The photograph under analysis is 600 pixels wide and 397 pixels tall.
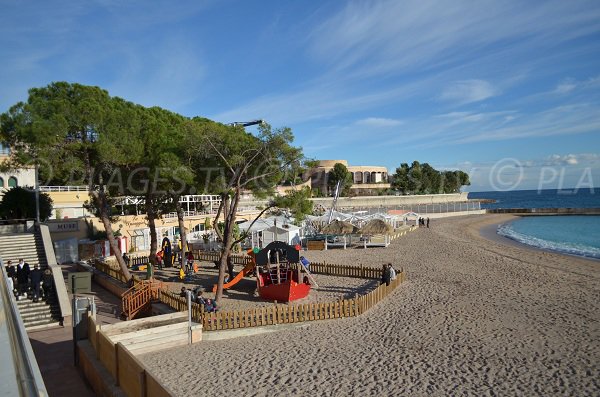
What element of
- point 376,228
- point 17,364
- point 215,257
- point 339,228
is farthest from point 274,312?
point 376,228

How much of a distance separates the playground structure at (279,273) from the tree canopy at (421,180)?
94.3m

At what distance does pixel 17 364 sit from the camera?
4.43 metres

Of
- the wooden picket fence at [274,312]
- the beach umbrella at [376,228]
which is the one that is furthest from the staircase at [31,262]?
the beach umbrella at [376,228]

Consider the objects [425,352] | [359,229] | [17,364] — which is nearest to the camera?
[17,364]

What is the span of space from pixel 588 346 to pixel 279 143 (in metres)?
11.7

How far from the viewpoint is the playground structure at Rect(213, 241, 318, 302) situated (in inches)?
641

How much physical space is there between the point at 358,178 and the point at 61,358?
364ft

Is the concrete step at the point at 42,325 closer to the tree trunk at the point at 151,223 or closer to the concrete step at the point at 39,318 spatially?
the concrete step at the point at 39,318

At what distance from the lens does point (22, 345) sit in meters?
4.66

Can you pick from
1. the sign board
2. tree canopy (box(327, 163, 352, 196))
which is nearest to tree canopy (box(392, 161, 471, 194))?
tree canopy (box(327, 163, 352, 196))

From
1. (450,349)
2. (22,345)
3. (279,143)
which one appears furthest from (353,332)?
(22,345)

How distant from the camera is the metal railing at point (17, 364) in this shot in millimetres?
3380

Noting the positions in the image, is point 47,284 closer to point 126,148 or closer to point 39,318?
point 39,318

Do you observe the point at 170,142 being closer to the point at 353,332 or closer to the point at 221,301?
the point at 221,301
